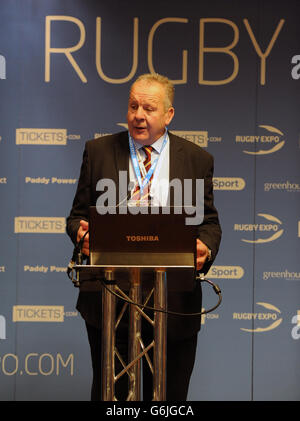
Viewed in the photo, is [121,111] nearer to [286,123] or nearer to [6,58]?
[6,58]

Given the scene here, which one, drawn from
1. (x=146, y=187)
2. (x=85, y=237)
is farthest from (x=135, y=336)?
(x=146, y=187)

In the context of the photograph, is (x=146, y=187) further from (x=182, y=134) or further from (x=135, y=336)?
(x=182, y=134)

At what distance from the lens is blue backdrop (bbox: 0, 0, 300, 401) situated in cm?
407

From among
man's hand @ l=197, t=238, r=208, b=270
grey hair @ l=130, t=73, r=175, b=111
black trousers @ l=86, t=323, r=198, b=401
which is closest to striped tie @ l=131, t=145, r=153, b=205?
grey hair @ l=130, t=73, r=175, b=111

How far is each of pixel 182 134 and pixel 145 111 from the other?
5.33 ft

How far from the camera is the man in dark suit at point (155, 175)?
2.53 m

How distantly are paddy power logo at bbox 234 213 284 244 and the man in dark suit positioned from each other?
1.47 m

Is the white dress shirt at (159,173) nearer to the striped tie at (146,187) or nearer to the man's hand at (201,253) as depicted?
the striped tie at (146,187)

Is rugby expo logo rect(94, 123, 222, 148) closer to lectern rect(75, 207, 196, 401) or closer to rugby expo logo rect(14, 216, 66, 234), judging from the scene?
rugby expo logo rect(14, 216, 66, 234)

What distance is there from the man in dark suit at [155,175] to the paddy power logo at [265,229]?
1.47 m

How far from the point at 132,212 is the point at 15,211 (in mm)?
2230

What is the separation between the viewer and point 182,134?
413 cm

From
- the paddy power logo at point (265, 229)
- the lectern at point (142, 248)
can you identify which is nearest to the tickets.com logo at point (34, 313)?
the paddy power logo at point (265, 229)
